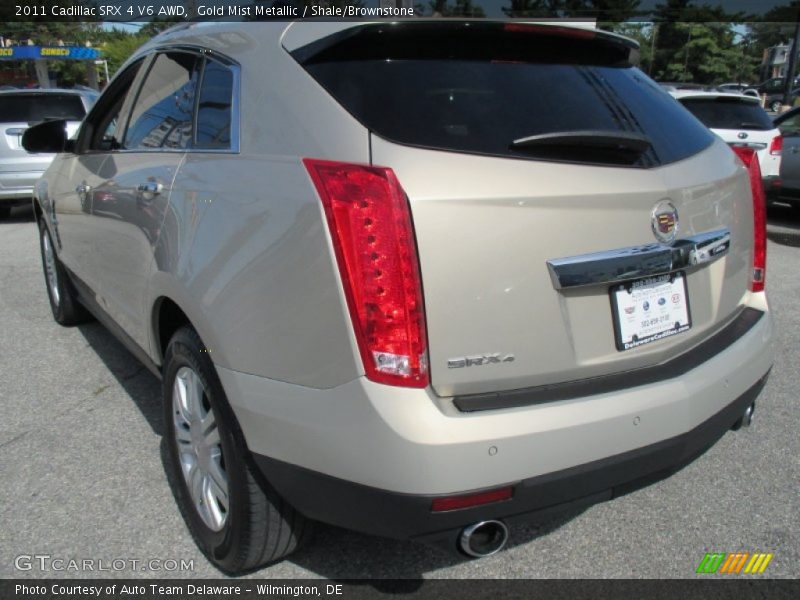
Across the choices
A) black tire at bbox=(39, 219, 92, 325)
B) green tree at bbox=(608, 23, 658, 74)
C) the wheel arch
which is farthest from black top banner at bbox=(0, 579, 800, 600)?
green tree at bbox=(608, 23, 658, 74)

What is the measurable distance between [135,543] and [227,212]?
129 cm

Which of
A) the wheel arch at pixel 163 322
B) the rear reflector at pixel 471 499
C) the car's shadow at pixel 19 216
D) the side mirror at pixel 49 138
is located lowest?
the car's shadow at pixel 19 216

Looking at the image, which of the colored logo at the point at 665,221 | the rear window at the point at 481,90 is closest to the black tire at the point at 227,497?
the rear window at the point at 481,90

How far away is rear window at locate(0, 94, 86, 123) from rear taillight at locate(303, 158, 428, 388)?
380 inches

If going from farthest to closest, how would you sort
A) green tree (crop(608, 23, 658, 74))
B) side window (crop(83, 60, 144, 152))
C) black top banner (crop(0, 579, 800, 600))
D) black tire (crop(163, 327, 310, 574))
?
green tree (crop(608, 23, 658, 74))
side window (crop(83, 60, 144, 152))
black top banner (crop(0, 579, 800, 600))
black tire (crop(163, 327, 310, 574))

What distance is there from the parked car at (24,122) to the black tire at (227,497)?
7.95m

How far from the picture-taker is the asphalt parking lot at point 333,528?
94.1 inches

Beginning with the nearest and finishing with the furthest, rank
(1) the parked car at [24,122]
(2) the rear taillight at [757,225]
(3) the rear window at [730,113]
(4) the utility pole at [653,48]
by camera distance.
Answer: (2) the rear taillight at [757,225] → (3) the rear window at [730,113] → (1) the parked car at [24,122] → (4) the utility pole at [653,48]

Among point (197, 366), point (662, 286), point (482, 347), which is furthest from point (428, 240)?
point (197, 366)

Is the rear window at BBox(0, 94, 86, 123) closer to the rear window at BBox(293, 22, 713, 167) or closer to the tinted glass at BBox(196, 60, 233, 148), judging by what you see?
the tinted glass at BBox(196, 60, 233, 148)

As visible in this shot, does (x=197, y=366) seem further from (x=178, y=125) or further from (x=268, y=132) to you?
(x=178, y=125)

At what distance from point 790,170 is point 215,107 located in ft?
28.5

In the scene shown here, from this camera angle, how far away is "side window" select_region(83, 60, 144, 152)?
3.32 m

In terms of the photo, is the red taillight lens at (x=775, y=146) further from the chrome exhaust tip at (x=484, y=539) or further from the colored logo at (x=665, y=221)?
the chrome exhaust tip at (x=484, y=539)
